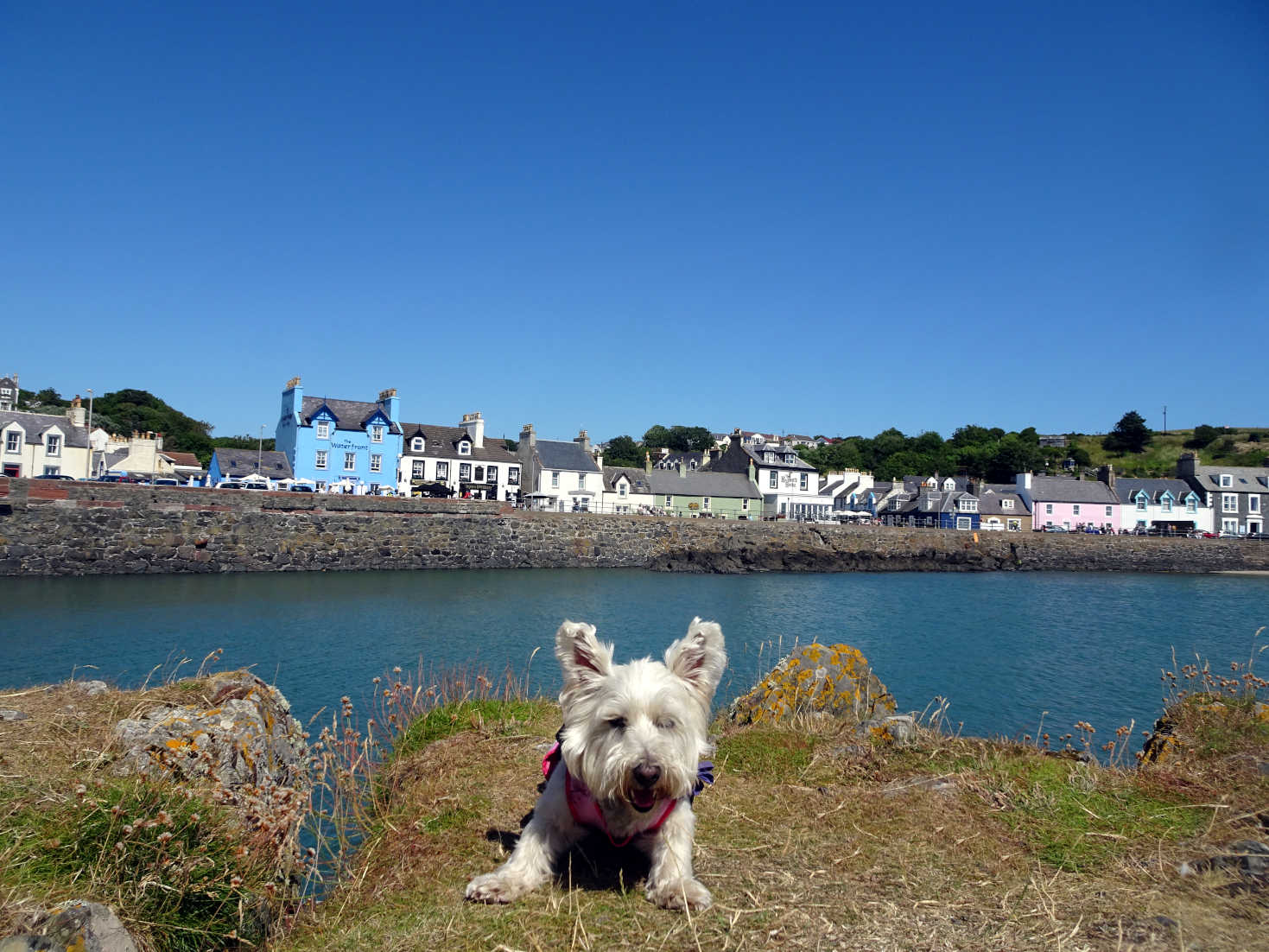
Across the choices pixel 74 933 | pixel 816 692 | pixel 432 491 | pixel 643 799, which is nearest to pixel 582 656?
pixel 643 799

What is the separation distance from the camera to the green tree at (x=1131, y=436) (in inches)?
5512

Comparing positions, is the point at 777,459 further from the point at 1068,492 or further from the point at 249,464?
the point at 249,464

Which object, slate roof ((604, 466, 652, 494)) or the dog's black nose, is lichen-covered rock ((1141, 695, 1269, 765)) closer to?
the dog's black nose

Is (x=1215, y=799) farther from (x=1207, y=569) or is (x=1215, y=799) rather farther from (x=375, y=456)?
(x=1207, y=569)

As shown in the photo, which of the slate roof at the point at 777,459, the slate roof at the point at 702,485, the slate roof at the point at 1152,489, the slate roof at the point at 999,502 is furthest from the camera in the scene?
the slate roof at the point at 1152,489

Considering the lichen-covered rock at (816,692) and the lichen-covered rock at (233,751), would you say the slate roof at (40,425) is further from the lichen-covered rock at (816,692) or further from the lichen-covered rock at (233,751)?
the lichen-covered rock at (816,692)

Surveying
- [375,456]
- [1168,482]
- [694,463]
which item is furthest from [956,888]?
[1168,482]

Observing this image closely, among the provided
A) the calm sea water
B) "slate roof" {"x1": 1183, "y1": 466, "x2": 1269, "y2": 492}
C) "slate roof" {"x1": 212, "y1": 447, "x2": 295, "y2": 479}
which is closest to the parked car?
"slate roof" {"x1": 212, "y1": 447, "x2": 295, "y2": 479}

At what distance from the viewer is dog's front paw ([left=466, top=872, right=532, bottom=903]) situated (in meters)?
4.30

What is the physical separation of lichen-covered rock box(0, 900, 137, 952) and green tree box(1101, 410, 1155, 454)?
535ft

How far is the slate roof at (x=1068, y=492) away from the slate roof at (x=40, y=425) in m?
85.8

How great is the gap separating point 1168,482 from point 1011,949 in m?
98.8

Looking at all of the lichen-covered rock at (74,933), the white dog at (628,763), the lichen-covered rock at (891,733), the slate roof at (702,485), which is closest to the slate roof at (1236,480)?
the slate roof at (702,485)

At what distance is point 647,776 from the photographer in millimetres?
3977
